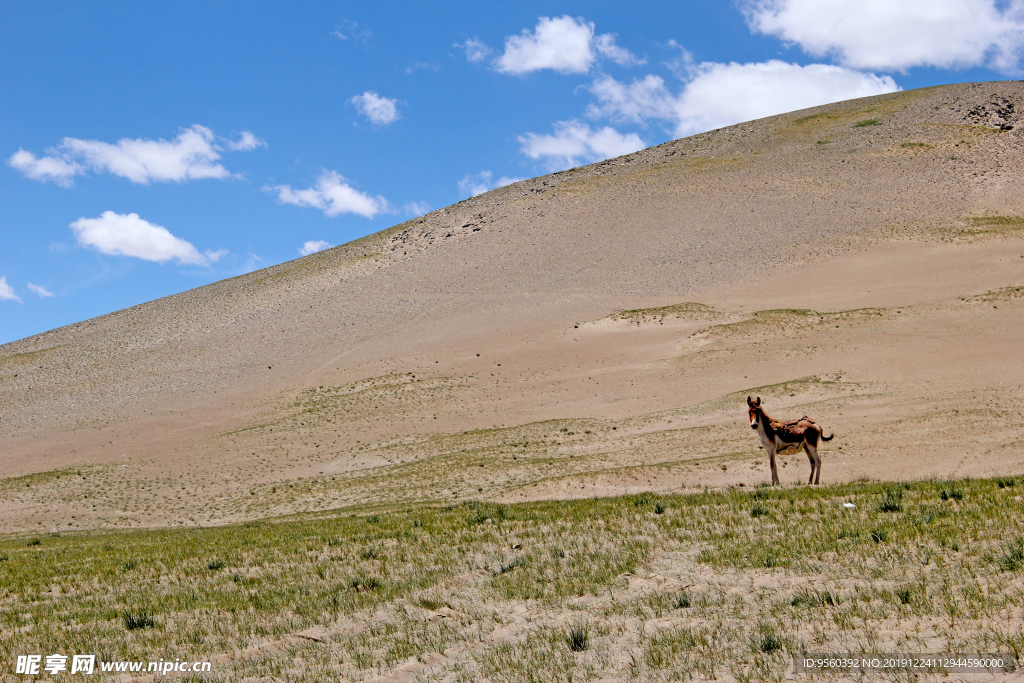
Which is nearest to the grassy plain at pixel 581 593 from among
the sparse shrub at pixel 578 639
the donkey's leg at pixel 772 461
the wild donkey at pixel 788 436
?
the sparse shrub at pixel 578 639

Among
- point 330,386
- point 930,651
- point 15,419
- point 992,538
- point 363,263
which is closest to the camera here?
point 930,651

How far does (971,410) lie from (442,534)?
22862 millimetres

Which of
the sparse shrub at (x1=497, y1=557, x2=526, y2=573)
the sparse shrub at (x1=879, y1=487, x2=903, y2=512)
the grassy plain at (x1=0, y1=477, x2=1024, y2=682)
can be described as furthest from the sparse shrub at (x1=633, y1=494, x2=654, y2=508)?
the sparse shrub at (x1=497, y1=557, x2=526, y2=573)

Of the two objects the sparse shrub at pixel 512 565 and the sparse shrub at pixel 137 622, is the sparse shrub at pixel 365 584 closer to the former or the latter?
the sparse shrub at pixel 512 565

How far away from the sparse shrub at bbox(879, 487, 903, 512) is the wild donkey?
195 inches

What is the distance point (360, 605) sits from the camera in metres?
11.0

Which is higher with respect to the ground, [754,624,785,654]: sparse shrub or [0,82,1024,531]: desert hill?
[0,82,1024,531]: desert hill

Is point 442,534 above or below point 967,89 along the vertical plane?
below

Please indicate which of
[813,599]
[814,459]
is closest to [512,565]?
[813,599]

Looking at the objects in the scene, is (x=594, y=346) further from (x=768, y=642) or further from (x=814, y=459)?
(x=768, y=642)

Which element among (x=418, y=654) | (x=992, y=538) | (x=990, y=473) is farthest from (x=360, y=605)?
(x=990, y=473)

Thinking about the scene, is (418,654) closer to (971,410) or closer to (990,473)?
(990,473)

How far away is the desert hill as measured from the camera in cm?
3070

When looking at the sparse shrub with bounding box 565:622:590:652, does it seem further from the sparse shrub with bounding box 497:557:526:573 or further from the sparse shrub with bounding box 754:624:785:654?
the sparse shrub with bounding box 497:557:526:573
